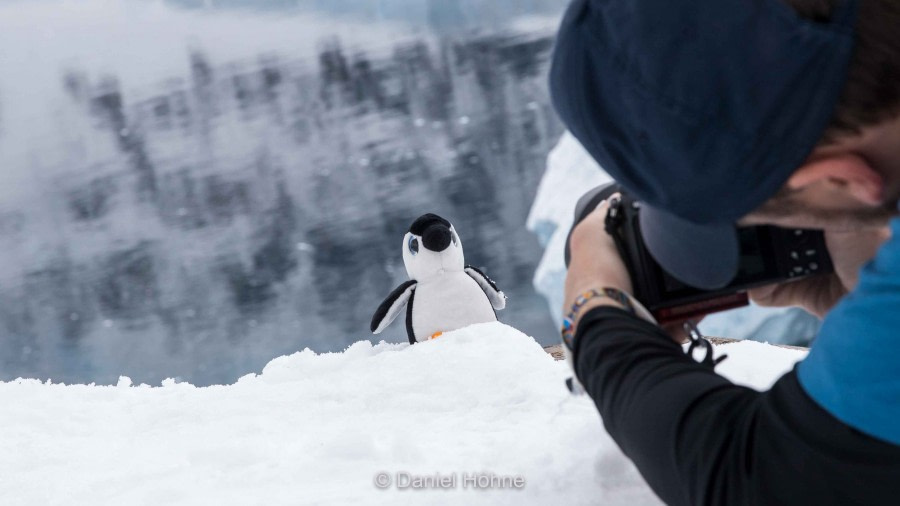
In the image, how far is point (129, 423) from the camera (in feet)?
3.34

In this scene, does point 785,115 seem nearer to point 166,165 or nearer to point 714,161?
point 714,161

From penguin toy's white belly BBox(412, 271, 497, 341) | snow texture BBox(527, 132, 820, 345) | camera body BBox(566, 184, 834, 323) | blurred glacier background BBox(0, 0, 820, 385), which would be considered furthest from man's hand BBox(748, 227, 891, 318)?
blurred glacier background BBox(0, 0, 820, 385)

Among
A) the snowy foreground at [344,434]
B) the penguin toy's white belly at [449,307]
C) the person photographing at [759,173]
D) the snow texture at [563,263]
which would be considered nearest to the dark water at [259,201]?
the snow texture at [563,263]

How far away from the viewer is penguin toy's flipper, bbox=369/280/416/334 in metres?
1.83

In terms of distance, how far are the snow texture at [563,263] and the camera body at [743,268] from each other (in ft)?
10.8

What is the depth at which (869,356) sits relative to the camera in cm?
32

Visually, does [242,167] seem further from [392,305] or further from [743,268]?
[743,268]

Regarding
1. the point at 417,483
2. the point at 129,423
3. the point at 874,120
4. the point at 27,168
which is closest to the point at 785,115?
the point at 874,120

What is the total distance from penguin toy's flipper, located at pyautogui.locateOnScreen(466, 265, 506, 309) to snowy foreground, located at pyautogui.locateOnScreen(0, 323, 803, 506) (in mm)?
674

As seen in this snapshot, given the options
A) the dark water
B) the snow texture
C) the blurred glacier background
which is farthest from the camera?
the dark water

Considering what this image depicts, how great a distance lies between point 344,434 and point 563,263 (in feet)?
11.2

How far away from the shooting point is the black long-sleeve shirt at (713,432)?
329 mm

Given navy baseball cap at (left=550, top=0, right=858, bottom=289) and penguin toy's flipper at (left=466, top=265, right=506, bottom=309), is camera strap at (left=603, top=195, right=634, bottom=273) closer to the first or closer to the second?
navy baseball cap at (left=550, top=0, right=858, bottom=289)

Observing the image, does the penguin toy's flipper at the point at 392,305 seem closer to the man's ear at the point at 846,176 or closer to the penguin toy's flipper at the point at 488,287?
the penguin toy's flipper at the point at 488,287
